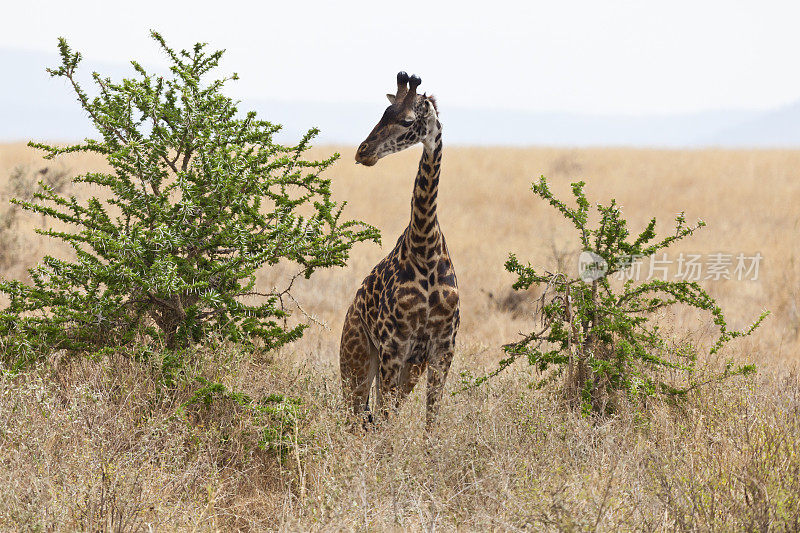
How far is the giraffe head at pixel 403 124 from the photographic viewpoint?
4.61m

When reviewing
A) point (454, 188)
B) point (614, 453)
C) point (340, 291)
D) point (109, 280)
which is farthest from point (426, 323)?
point (454, 188)

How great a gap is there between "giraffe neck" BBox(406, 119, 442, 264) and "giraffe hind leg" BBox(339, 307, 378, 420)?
867 millimetres

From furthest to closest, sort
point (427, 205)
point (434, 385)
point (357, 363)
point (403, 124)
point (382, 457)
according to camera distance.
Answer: point (357, 363) < point (434, 385) < point (427, 205) < point (403, 124) < point (382, 457)

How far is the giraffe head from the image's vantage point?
15.1ft

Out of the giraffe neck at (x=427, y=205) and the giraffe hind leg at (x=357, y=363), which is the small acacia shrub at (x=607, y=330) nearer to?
the giraffe hind leg at (x=357, y=363)

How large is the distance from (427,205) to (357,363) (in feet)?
4.67

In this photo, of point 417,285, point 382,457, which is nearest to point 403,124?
point 417,285

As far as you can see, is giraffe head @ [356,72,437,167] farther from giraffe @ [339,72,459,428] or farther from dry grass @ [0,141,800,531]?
dry grass @ [0,141,800,531]

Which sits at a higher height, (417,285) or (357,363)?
(417,285)

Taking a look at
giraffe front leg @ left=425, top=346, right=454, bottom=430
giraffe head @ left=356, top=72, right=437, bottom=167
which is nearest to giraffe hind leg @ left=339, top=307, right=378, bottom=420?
giraffe front leg @ left=425, top=346, right=454, bottom=430

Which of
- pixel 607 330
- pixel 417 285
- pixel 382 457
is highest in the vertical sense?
pixel 417 285

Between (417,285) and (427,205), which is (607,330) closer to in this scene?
(417,285)

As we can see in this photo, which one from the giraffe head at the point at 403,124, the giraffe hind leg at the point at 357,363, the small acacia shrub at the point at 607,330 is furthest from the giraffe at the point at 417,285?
the small acacia shrub at the point at 607,330

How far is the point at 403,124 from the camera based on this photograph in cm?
468
